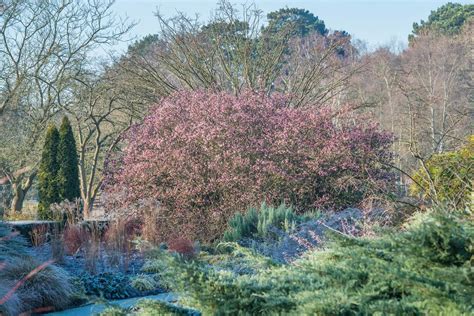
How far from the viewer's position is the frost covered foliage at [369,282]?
2.60 meters

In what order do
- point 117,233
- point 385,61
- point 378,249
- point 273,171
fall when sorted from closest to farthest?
1. point 378,249
2. point 117,233
3. point 273,171
4. point 385,61

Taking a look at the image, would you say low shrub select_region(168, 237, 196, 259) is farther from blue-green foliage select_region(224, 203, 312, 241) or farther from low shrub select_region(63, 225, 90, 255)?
low shrub select_region(63, 225, 90, 255)

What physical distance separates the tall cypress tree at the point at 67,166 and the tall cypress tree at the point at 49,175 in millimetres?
132

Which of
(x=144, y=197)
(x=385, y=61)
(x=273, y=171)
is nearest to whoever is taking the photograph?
(x=273, y=171)

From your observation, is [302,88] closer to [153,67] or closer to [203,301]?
[153,67]

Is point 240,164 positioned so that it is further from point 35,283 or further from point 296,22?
point 296,22

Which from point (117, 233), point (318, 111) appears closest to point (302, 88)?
point (318, 111)

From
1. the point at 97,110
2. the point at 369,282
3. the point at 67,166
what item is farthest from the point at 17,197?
the point at 369,282

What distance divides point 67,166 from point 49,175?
1.71 feet

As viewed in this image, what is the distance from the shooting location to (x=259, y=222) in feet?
33.3

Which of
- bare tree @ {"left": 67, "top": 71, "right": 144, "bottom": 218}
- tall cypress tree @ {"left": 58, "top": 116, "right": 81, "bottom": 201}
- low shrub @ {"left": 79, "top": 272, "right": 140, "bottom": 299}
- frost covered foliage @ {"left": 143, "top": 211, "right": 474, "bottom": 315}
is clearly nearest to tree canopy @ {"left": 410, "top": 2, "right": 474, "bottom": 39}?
bare tree @ {"left": 67, "top": 71, "right": 144, "bottom": 218}

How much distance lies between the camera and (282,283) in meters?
3.25

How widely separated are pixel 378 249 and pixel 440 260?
403 millimetres

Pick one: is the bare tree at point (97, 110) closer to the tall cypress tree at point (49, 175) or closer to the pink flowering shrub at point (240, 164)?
the tall cypress tree at point (49, 175)
